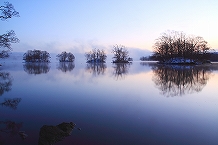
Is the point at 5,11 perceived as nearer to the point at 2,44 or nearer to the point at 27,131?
the point at 2,44

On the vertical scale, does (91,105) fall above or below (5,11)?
below

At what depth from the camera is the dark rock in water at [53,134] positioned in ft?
13.3

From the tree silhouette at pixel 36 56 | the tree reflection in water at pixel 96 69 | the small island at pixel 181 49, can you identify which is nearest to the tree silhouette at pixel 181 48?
the small island at pixel 181 49

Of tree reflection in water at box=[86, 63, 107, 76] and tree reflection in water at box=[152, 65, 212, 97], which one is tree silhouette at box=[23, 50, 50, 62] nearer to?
tree reflection in water at box=[86, 63, 107, 76]

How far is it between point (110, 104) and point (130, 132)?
3.02 m

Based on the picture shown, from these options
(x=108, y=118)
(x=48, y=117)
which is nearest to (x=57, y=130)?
(x=48, y=117)

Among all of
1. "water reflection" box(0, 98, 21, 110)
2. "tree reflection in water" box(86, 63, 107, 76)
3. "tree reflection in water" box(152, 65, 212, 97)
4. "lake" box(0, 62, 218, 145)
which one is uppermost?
"tree reflection in water" box(86, 63, 107, 76)

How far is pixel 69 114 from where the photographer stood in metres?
6.21

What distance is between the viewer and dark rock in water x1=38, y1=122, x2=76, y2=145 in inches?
160

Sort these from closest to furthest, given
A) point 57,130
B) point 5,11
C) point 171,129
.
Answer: point 57,130 < point 171,129 < point 5,11

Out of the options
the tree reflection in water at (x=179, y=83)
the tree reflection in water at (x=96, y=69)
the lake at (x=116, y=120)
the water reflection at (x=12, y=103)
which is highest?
the tree reflection in water at (x=96, y=69)

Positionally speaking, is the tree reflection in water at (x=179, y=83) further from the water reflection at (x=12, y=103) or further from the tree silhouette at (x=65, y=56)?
the tree silhouette at (x=65, y=56)

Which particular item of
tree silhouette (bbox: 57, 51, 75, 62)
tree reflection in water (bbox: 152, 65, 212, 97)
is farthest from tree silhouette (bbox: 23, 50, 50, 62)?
tree reflection in water (bbox: 152, 65, 212, 97)

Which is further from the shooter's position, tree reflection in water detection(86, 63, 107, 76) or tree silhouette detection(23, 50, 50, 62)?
tree silhouette detection(23, 50, 50, 62)
